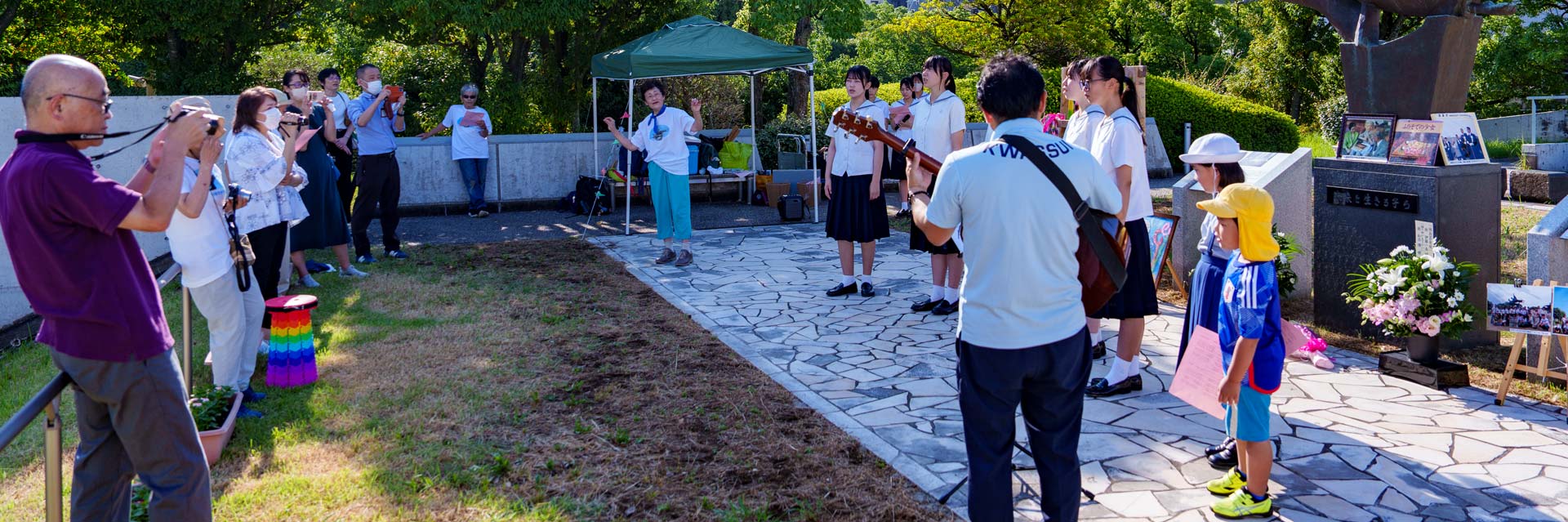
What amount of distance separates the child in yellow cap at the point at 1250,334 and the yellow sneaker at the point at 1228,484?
7cm

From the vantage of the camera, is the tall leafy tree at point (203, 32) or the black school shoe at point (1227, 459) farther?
the tall leafy tree at point (203, 32)

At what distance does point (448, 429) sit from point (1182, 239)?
5.65m

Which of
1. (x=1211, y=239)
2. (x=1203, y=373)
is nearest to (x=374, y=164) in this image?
(x=1211, y=239)

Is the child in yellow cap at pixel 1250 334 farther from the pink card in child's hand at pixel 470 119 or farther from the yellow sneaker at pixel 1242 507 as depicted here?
the pink card in child's hand at pixel 470 119

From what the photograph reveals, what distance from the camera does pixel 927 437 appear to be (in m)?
5.16

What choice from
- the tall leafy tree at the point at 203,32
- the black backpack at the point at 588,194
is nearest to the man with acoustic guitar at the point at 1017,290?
the black backpack at the point at 588,194

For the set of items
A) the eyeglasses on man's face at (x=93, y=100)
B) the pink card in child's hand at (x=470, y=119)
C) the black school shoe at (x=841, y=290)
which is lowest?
the black school shoe at (x=841, y=290)

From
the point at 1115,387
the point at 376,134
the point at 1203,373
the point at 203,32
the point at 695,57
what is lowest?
the point at 1115,387

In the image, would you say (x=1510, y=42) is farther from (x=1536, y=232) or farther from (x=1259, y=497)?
(x=1259, y=497)

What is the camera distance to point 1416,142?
659cm

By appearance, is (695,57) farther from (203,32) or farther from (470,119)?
(203,32)

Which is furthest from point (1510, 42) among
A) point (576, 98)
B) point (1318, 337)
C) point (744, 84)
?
point (1318, 337)

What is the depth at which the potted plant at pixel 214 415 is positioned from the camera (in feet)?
15.9

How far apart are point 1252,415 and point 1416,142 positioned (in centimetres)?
353
